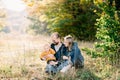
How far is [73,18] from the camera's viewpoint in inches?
601

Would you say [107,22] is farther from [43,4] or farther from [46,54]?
[43,4]

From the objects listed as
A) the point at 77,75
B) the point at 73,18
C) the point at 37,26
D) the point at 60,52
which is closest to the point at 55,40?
the point at 60,52

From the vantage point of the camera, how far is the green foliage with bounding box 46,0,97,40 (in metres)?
14.9

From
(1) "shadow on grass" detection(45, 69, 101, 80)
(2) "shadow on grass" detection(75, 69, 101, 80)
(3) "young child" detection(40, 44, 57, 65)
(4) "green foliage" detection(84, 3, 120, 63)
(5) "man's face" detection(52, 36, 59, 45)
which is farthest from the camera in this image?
(4) "green foliage" detection(84, 3, 120, 63)

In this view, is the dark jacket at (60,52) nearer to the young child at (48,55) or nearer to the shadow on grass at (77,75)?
the young child at (48,55)

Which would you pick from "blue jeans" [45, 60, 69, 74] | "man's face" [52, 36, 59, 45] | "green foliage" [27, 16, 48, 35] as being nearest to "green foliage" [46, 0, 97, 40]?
"man's face" [52, 36, 59, 45]

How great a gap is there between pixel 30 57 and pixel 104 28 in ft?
9.06

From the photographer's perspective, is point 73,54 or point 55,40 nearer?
point 55,40

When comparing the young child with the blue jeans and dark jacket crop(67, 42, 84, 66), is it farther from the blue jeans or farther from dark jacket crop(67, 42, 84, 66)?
dark jacket crop(67, 42, 84, 66)

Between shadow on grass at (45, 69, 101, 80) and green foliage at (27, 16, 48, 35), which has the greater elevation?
shadow on grass at (45, 69, 101, 80)

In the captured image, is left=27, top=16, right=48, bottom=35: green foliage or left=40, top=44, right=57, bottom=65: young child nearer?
left=40, top=44, right=57, bottom=65: young child

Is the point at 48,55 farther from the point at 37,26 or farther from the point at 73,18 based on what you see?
the point at 37,26

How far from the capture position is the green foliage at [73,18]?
14914 mm

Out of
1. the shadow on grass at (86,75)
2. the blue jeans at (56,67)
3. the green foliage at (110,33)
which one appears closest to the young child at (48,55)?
the blue jeans at (56,67)
